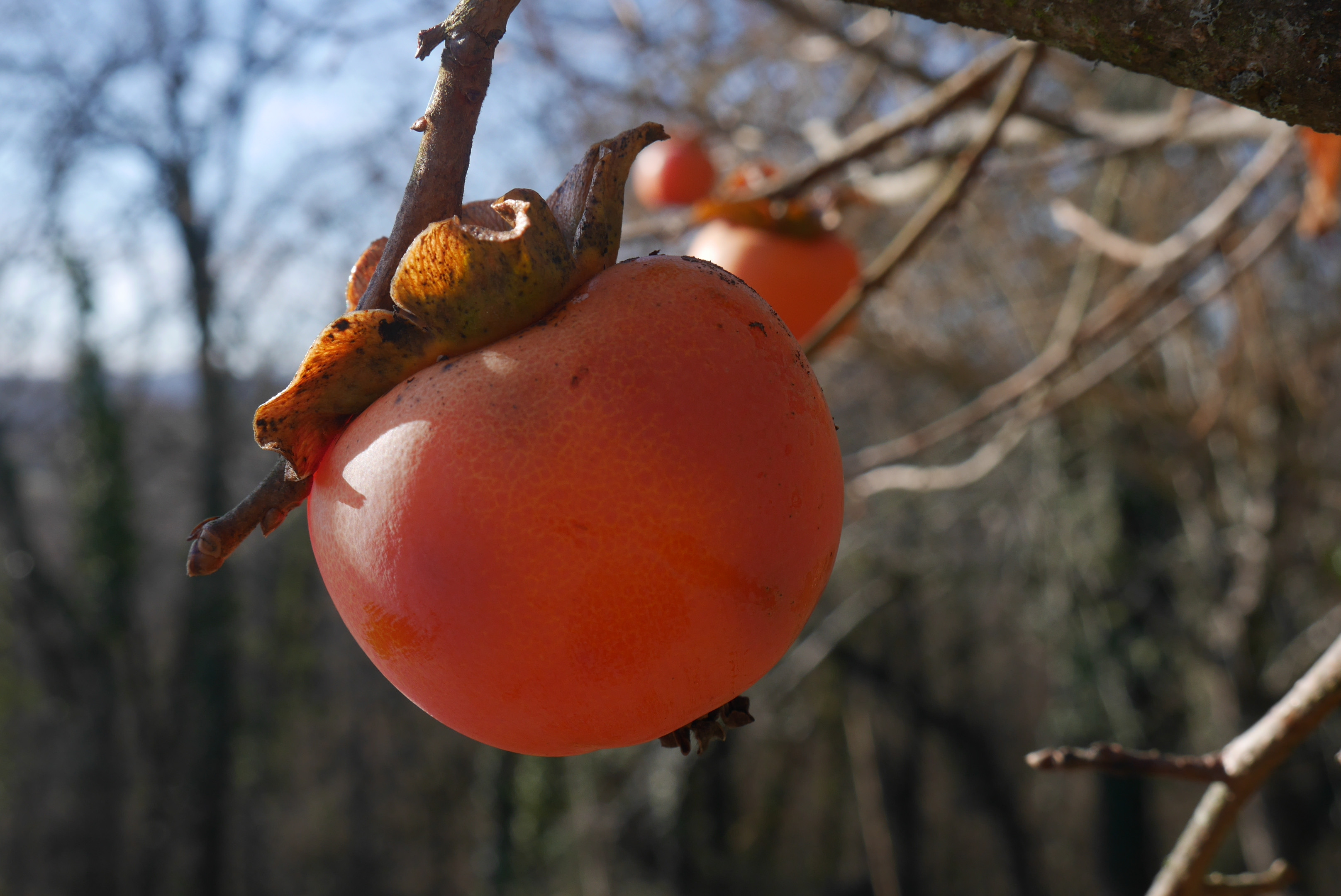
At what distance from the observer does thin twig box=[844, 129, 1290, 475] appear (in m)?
1.55

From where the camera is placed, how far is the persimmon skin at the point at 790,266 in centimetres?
114

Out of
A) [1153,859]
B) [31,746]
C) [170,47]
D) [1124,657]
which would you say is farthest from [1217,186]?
[31,746]

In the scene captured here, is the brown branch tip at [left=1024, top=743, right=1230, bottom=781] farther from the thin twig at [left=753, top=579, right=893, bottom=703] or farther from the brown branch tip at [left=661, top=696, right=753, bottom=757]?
the thin twig at [left=753, top=579, right=893, bottom=703]

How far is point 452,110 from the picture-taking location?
43 cm

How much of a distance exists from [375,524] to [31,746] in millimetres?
12028

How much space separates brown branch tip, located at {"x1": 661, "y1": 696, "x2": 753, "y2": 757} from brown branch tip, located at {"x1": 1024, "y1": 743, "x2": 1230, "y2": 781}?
221 mm

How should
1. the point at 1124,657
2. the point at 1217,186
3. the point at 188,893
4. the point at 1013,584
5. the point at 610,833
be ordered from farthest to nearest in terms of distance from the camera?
the point at 188,893
the point at 1013,584
the point at 610,833
the point at 1124,657
the point at 1217,186

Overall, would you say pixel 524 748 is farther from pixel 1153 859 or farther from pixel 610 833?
pixel 1153 859

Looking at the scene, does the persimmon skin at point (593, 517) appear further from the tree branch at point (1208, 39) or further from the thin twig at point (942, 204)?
the thin twig at point (942, 204)

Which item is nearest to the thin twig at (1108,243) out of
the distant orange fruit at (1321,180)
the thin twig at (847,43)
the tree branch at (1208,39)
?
the distant orange fruit at (1321,180)

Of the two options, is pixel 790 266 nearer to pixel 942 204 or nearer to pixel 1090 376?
pixel 942 204

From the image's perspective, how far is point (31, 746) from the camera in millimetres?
10000

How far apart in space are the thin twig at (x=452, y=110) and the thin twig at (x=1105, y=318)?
4.19 ft

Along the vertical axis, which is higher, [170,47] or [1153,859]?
[170,47]
